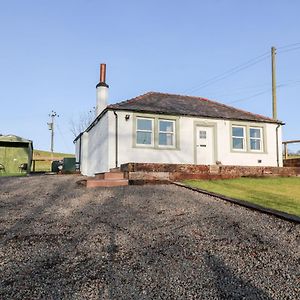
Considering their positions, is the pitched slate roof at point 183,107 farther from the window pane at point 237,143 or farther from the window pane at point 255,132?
the window pane at point 237,143

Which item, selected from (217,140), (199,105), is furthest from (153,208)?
(199,105)

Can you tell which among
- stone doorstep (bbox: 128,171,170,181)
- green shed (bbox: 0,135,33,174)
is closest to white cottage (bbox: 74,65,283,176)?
stone doorstep (bbox: 128,171,170,181)

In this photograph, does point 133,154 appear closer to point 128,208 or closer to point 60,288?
point 128,208

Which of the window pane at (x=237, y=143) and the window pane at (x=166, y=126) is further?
the window pane at (x=237, y=143)

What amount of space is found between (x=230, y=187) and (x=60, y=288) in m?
7.53

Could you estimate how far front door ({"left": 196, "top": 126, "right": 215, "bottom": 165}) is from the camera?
16656mm

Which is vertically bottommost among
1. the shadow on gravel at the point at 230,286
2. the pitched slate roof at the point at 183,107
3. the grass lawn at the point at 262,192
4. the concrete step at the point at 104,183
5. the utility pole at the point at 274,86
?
the shadow on gravel at the point at 230,286

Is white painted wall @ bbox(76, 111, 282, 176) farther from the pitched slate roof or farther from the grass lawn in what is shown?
the grass lawn

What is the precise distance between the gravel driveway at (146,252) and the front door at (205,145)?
970 cm

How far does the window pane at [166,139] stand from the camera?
52.3ft

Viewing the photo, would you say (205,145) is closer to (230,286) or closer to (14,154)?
(230,286)

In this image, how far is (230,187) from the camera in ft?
32.5

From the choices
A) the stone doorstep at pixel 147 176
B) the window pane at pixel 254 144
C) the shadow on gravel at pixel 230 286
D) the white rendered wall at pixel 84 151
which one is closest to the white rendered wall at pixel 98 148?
the white rendered wall at pixel 84 151

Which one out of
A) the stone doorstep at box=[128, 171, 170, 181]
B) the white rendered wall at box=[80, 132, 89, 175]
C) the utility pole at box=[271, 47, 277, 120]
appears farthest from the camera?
the utility pole at box=[271, 47, 277, 120]
